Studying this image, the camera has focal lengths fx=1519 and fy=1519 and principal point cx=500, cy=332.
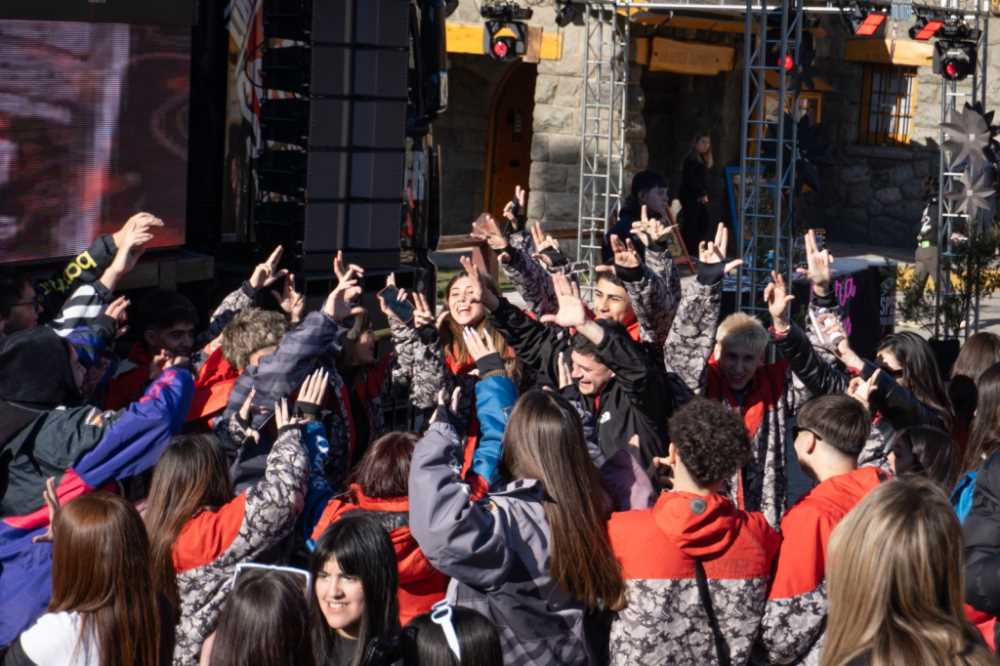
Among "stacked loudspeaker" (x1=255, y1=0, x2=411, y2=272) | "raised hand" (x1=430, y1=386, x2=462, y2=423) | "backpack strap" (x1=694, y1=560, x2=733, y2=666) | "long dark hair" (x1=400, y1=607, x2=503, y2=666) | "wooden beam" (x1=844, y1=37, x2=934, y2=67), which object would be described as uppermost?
"wooden beam" (x1=844, y1=37, x2=934, y2=67)

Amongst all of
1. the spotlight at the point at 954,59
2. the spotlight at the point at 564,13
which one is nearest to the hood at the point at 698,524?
the spotlight at the point at 954,59

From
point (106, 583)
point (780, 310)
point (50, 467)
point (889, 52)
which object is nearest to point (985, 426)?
point (780, 310)

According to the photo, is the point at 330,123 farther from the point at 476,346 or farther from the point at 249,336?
the point at 476,346

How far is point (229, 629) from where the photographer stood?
3266mm

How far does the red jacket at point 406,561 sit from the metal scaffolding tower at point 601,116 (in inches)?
492

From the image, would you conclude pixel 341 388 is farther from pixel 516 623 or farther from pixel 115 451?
pixel 516 623

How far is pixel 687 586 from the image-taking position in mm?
4016

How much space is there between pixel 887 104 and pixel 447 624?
72.8 ft

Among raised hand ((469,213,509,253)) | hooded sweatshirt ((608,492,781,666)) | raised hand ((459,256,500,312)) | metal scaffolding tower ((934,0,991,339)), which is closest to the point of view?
hooded sweatshirt ((608,492,781,666))

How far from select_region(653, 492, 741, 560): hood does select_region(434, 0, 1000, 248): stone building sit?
49.6ft

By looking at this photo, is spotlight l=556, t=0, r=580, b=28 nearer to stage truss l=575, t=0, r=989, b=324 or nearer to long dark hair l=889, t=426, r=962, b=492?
stage truss l=575, t=0, r=989, b=324

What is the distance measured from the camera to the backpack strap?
4.01 meters

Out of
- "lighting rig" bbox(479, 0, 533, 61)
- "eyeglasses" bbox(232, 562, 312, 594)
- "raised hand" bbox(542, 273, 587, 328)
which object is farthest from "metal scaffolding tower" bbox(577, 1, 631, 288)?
"eyeglasses" bbox(232, 562, 312, 594)

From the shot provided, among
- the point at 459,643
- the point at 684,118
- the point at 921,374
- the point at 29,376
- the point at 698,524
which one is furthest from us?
the point at 684,118
